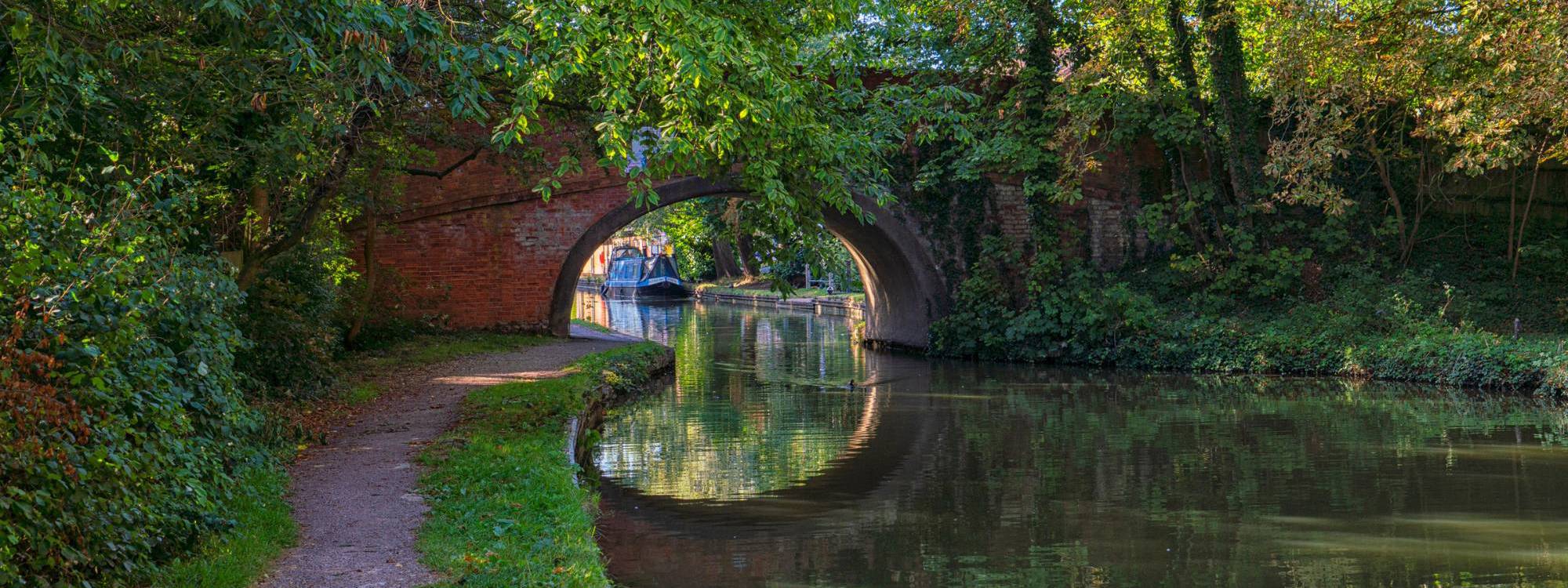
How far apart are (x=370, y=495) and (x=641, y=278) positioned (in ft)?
124

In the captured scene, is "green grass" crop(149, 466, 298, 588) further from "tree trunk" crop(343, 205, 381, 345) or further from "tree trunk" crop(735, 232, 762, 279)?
"tree trunk" crop(735, 232, 762, 279)

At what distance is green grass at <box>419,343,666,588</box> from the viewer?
534 cm

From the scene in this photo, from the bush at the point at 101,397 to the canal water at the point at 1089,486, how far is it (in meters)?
2.35

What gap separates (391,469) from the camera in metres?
7.50

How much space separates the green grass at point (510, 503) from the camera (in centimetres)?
534

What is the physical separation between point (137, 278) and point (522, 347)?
39.6ft

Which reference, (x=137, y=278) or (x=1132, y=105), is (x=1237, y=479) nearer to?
(x=137, y=278)

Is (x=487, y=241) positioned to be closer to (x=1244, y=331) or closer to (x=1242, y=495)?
(x=1244, y=331)

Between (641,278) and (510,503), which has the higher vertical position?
(641,278)

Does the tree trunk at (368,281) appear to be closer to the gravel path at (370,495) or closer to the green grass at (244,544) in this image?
the gravel path at (370,495)

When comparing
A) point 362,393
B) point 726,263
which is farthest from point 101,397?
point 726,263

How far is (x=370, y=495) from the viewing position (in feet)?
22.0

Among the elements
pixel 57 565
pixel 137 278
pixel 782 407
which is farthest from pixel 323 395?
pixel 57 565

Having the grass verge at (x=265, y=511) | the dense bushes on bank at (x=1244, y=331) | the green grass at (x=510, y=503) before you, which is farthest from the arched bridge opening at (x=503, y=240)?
the green grass at (x=510, y=503)
